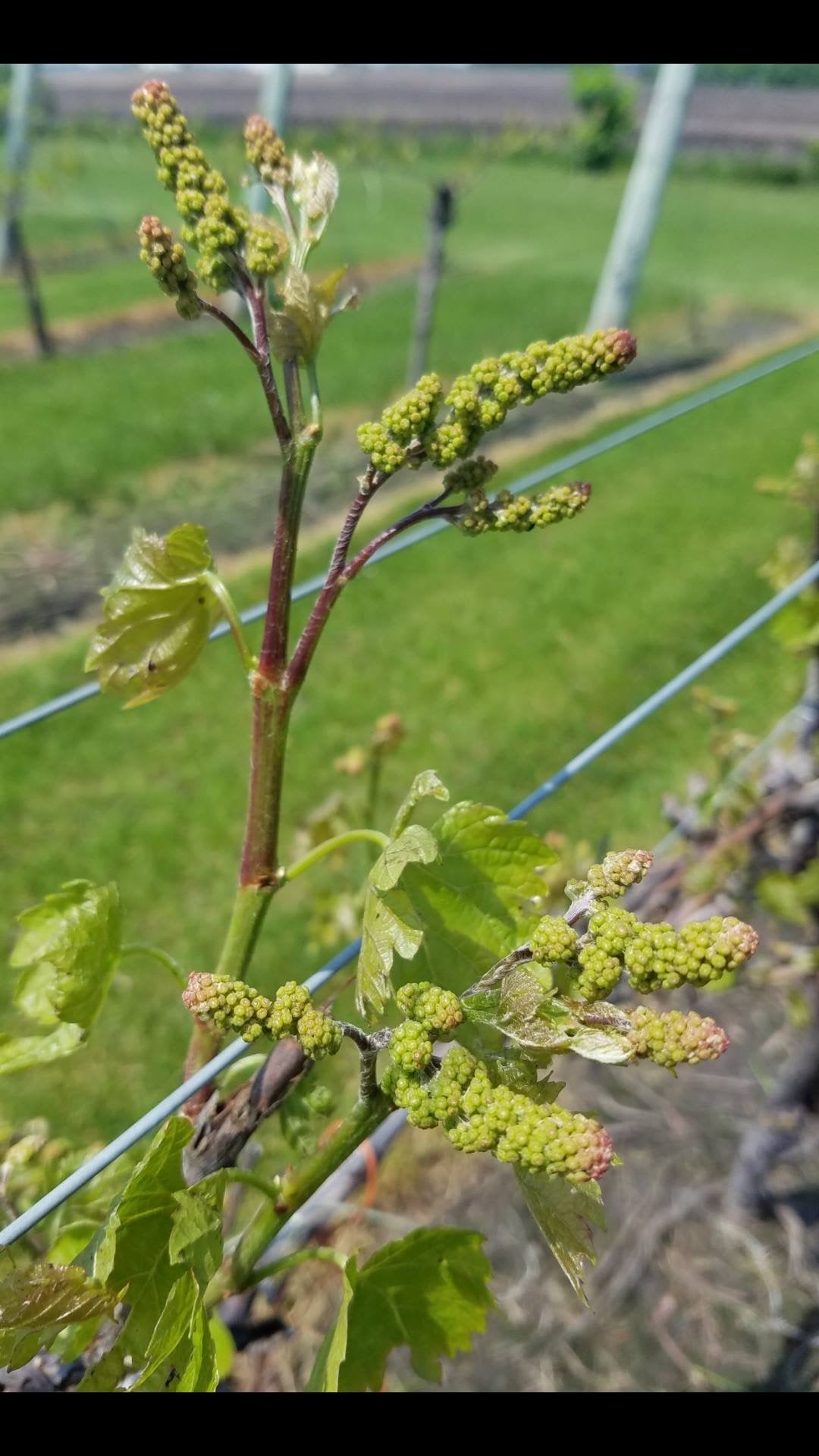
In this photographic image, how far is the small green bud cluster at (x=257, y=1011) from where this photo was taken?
68 cm

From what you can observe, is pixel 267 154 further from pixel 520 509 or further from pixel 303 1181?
pixel 303 1181

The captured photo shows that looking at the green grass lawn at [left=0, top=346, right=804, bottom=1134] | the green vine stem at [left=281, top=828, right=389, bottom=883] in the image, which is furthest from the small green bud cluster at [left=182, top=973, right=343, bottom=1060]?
the green grass lawn at [left=0, top=346, right=804, bottom=1134]

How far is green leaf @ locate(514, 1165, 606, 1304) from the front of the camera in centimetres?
79

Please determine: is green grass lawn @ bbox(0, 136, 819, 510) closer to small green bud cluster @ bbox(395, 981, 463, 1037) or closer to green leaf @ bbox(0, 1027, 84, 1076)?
green leaf @ bbox(0, 1027, 84, 1076)

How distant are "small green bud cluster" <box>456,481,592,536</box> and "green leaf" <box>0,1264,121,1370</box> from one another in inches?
25.5

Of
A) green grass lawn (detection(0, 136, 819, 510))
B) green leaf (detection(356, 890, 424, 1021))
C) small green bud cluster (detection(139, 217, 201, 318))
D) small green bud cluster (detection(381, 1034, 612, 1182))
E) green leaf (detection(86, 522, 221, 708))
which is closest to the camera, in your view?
small green bud cluster (detection(381, 1034, 612, 1182))

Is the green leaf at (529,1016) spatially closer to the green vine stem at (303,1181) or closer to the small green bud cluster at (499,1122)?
the small green bud cluster at (499,1122)

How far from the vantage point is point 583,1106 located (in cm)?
253

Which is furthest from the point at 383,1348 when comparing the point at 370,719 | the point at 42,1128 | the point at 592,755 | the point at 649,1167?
the point at 370,719

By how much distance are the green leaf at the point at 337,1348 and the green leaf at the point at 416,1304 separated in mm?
15

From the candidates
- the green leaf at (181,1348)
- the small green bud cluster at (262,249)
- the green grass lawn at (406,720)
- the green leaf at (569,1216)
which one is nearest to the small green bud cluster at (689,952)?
the green leaf at (569,1216)

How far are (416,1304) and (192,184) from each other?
3.29 feet
